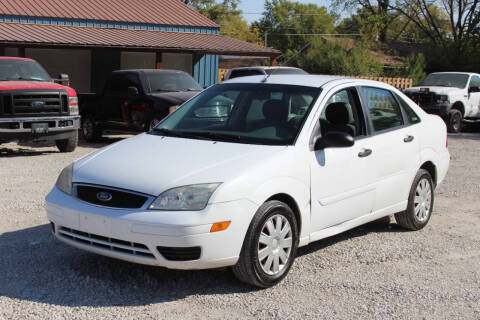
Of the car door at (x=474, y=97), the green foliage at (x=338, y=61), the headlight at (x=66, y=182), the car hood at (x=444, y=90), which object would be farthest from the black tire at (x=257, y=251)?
the green foliage at (x=338, y=61)

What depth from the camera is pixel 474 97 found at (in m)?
19.9

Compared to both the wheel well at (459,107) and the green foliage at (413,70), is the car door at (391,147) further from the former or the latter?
the green foliage at (413,70)

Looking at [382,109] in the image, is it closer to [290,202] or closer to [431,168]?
[431,168]

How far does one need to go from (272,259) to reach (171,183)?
980mm

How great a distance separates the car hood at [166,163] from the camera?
4770 mm

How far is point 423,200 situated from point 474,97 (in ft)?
45.6

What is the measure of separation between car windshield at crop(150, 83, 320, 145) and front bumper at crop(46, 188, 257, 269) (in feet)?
3.29

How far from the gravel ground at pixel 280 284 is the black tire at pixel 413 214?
90 millimetres

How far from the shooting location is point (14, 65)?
1359 cm

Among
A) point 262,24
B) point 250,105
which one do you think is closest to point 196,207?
point 250,105

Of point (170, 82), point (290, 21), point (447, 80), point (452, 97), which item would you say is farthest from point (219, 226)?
point (290, 21)

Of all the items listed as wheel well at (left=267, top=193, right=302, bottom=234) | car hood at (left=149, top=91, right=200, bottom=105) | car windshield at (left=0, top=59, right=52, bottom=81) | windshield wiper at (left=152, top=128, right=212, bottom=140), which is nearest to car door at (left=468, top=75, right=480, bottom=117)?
car hood at (left=149, top=91, right=200, bottom=105)

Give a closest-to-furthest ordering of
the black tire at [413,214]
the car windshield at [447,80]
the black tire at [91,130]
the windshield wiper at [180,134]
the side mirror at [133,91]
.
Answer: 1. the windshield wiper at [180,134]
2. the black tire at [413,214]
3. the side mirror at [133,91]
4. the black tire at [91,130]
5. the car windshield at [447,80]

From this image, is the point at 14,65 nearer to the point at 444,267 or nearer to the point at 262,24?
the point at 444,267
